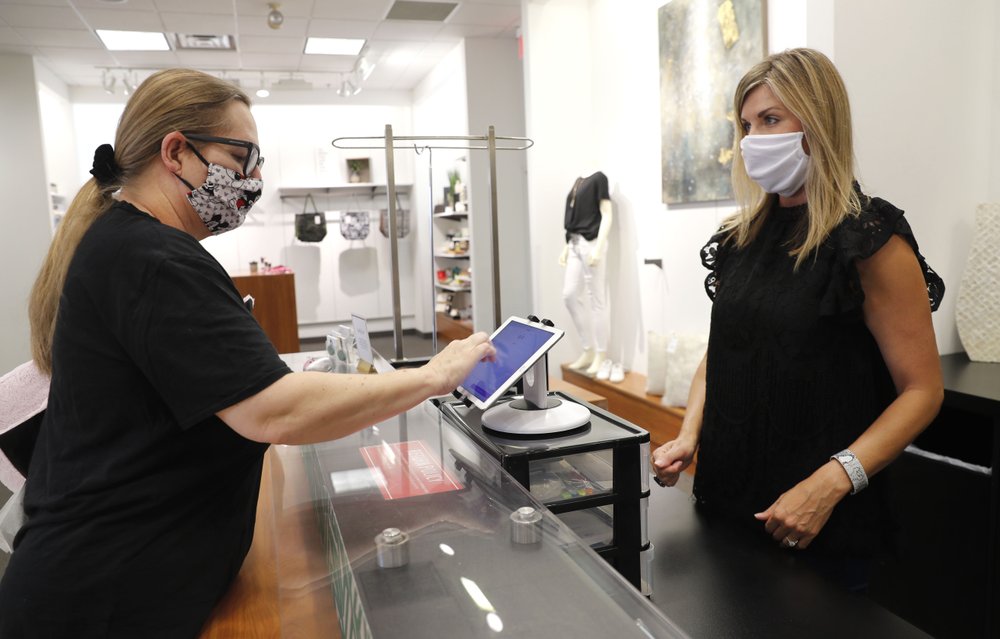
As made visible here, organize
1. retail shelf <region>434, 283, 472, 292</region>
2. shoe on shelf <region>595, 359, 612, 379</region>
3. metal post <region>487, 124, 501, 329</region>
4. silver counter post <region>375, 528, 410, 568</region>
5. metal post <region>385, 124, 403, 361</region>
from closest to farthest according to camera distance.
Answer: silver counter post <region>375, 528, 410, 568</region> < metal post <region>385, 124, 403, 361</region> < metal post <region>487, 124, 501, 329</region> < shoe on shelf <region>595, 359, 612, 379</region> < retail shelf <region>434, 283, 472, 292</region>

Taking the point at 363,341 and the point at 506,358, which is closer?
the point at 506,358

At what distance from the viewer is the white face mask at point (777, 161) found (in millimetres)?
1490

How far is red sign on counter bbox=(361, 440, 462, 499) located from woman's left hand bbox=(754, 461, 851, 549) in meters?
0.64

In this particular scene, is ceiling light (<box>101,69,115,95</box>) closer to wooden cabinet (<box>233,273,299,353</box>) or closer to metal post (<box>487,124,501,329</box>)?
wooden cabinet (<box>233,273,299,353</box>)

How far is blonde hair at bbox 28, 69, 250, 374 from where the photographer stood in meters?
1.12

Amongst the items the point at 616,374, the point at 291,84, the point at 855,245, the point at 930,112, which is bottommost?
the point at 616,374

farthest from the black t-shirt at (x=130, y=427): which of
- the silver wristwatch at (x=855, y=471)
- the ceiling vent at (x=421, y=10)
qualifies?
the ceiling vent at (x=421, y=10)

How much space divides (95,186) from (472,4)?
5.55 m

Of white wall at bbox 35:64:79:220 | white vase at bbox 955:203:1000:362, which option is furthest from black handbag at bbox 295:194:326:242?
white vase at bbox 955:203:1000:362

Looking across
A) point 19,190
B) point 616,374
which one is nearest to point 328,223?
point 19,190

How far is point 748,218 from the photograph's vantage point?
5.39ft

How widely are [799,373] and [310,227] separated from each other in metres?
8.41

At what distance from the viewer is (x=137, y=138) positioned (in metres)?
1.13

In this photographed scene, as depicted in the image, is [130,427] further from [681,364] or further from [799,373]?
[681,364]
